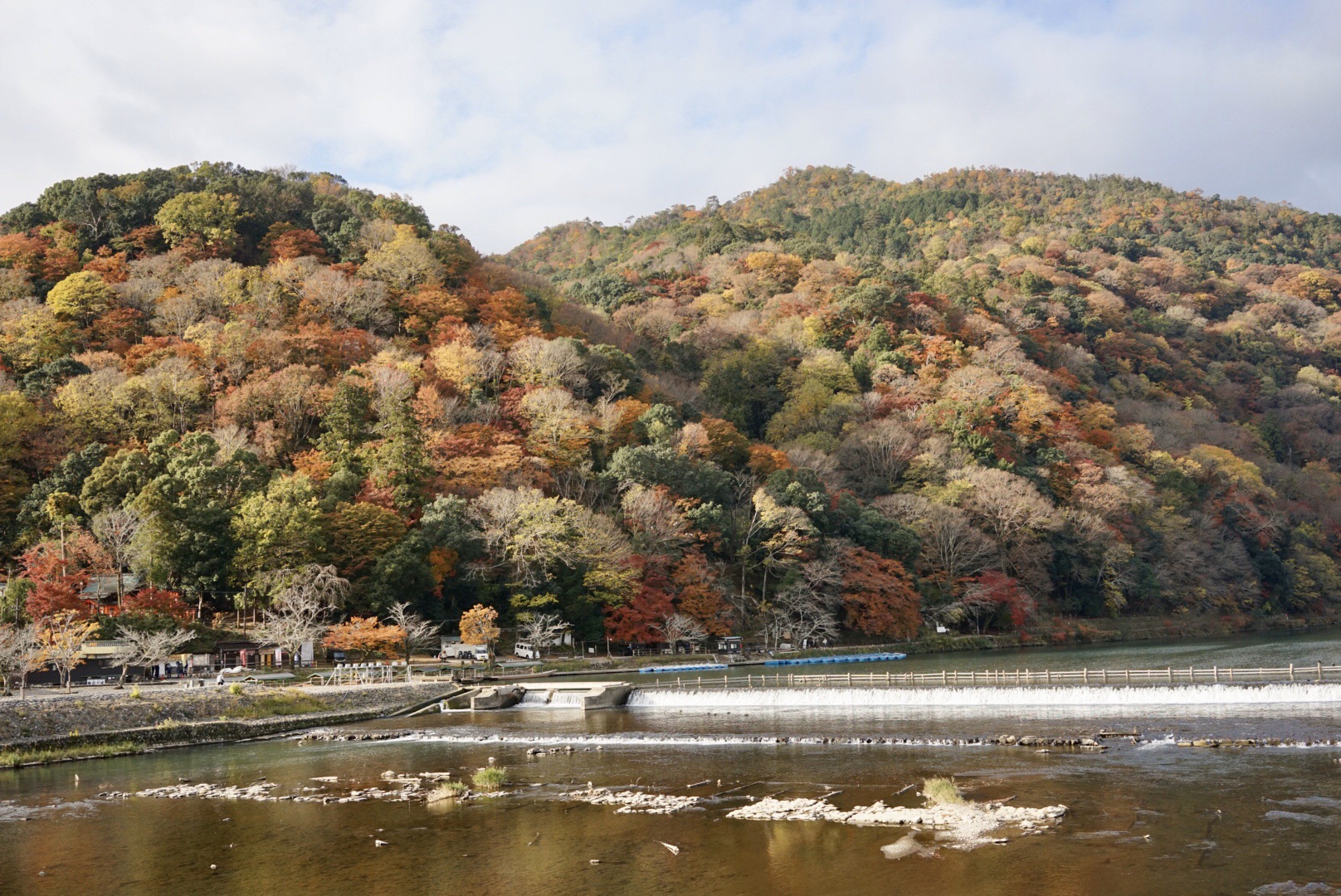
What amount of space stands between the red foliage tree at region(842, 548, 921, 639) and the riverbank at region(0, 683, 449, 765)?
103 feet

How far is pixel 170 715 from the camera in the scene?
105 ft

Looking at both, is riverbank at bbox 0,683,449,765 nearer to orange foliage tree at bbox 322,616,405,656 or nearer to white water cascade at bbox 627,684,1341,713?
Answer: orange foliage tree at bbox 322,616,405,656

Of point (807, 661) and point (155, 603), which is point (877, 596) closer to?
point (807, 661)

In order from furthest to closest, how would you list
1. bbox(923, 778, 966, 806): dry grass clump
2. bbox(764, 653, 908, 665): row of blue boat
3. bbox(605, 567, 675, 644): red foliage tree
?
bbox(764, 653, 908, 665): row of blue boat
bbox(605, 567, 675, 644): red foliage tree
bbox(923, 778, 966, 806): dry grass clump

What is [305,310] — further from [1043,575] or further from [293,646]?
[1043,575]

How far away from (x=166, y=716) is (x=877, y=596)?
4060cm

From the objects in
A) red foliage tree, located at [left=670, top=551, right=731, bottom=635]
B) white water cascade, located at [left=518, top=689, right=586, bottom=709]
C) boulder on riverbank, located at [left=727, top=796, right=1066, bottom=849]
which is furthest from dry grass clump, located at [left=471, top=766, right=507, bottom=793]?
red foliage tree, located at [left=670, top=551, right=731, bottom=635]

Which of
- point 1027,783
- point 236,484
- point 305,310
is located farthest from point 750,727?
point 305,310

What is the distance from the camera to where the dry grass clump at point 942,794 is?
764 inches

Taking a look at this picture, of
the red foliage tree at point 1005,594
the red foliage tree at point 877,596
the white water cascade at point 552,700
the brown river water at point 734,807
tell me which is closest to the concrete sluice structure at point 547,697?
the white water cascade at point 552,700

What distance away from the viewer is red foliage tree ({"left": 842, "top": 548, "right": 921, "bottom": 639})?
200 ft

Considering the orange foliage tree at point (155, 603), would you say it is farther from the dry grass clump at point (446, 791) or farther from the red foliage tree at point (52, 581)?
the dry grass clump at point (446, 791)

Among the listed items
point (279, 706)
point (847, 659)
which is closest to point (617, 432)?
point (847, 659)

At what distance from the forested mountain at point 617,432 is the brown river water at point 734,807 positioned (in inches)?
775
